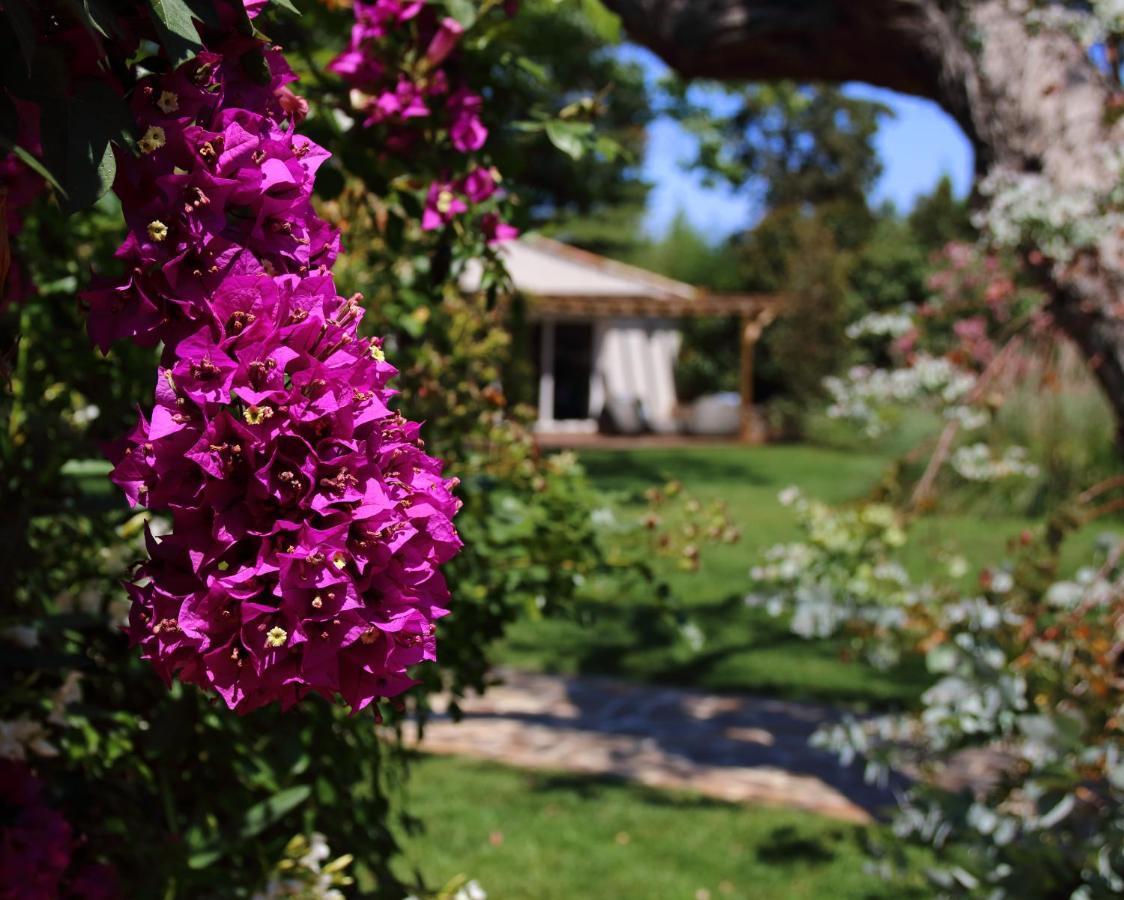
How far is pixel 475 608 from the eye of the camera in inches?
104

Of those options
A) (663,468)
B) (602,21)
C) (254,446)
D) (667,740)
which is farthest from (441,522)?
(663,468)

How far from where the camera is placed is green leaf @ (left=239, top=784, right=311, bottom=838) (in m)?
1.98

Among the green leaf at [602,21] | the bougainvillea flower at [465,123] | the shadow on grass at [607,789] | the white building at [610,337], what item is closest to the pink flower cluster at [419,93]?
the bougainvillea flower at [465,123]

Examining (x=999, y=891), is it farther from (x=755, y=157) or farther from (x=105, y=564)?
(x=755, y=157)

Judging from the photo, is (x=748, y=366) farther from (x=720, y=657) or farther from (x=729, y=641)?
(x=720, y=657)

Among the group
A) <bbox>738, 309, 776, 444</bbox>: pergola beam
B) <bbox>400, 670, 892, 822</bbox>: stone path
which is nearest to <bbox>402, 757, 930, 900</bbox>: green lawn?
<bbox>400, 670, 892, 822</bbox>: stone path

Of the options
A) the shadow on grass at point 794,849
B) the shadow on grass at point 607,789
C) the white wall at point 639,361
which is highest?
the white wall at point 639,361

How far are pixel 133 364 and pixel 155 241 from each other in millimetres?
1786

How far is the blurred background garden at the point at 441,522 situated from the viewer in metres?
1.01

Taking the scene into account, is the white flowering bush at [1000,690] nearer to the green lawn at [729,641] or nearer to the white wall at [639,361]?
the green lawn at [729,641]

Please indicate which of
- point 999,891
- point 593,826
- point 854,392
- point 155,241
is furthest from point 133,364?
point 854,392

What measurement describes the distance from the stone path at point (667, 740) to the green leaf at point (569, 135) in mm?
3422

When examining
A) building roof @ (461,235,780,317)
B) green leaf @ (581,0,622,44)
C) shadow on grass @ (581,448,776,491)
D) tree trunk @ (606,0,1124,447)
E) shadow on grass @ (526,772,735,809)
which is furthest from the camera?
building roof @ (461,235,780,317)

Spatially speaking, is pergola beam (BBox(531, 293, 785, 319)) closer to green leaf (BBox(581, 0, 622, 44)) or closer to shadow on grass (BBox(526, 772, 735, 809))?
shadow on grass (BBox(526, 772, 735, 809))
